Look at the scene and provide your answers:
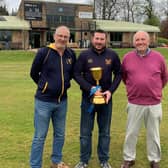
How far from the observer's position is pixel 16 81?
59.2ft

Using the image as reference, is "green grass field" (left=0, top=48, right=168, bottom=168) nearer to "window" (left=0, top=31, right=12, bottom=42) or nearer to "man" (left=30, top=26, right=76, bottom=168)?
"man" (left=30, top=26, right=76, bottom=168)

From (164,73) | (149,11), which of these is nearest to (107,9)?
(149,11)

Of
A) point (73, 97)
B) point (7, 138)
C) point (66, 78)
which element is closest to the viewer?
point (66, 78)

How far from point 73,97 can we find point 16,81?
580 centimetres

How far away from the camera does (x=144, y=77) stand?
5273 mm

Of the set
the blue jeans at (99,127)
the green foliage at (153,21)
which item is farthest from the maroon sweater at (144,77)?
the green foliage at (153,21)

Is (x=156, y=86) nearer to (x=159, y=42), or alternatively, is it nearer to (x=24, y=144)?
(x=24, y=144)

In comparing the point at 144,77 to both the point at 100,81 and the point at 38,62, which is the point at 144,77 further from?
the point at 38,62

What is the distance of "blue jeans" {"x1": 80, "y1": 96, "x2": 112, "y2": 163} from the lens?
547 cm

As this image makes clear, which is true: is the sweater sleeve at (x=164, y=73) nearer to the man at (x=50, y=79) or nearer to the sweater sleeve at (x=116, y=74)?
the sweater sleeve at (x=116, y=74)

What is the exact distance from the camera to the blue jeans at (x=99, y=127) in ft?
17.9

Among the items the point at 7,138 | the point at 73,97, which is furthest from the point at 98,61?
the point at 73,97

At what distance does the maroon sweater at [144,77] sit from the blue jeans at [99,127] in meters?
0.38

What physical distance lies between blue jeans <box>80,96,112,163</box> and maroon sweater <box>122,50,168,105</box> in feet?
1.26
